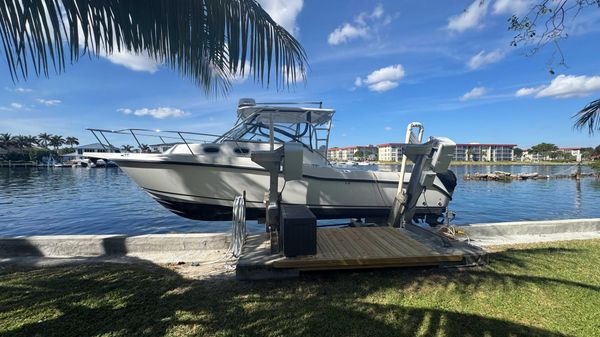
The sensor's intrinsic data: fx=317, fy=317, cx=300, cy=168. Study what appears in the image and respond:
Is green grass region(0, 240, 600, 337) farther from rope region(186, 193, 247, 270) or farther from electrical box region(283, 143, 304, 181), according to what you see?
electrical box region(283, 143, 304, 181)

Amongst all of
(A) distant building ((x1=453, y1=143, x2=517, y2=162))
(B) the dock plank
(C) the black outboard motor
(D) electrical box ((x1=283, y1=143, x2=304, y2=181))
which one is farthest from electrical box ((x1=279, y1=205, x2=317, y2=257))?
(A) distant building ((x1=453, y1=143, x2=517, y2=162))

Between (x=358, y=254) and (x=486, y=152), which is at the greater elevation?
(x=486, y=152)

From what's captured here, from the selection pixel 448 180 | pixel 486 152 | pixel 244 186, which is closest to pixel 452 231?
pixel 448 180

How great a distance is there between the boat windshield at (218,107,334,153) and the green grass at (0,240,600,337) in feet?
13.9

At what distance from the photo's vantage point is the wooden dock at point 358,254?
4.25m

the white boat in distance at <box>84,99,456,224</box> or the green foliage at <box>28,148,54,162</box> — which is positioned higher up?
the green foliage at <box>28,148,54,162</box>

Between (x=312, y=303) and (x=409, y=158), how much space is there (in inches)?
154

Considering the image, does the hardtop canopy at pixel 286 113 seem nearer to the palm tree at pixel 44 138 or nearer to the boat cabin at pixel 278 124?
the boat cabin at pixel 278 124

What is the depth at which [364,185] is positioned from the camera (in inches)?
322

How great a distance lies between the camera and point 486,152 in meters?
146

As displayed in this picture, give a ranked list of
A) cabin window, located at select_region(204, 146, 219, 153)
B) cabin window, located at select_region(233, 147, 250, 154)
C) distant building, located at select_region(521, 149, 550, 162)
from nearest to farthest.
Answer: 1. cabin window, located at select_region(204, 146, 219, 153)
2. cabin window, located at select_region(233, 147, 250, 154)
3. distant building, located at select_region(521, 149, 550, 162)

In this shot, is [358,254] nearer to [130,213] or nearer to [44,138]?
[130,213]

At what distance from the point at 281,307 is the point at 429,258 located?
7.55 feet

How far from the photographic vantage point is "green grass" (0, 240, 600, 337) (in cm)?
301
